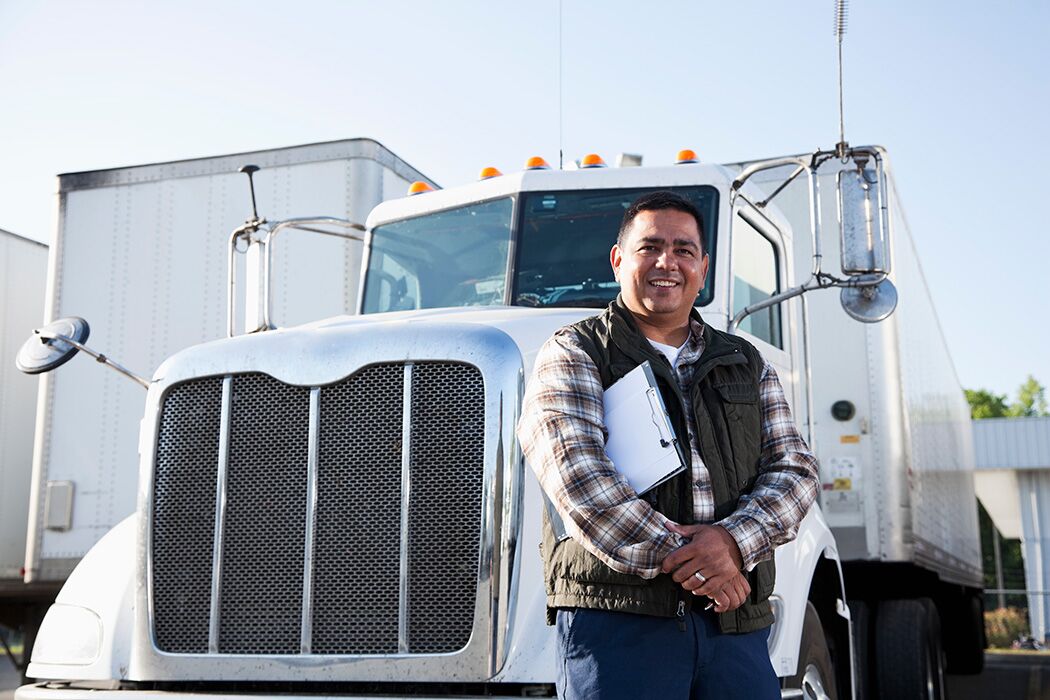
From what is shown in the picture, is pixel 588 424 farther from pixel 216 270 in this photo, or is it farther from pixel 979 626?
pixel 979 626

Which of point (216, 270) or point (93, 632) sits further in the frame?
point (216, 270)

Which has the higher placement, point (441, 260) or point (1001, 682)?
point (441, 260)

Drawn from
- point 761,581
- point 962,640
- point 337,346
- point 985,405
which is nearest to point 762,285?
point 337,346

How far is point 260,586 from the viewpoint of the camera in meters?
3.64

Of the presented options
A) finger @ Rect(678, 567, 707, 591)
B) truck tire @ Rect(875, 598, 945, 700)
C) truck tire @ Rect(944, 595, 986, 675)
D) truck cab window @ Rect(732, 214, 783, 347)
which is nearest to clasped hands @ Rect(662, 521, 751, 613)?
finger @ Rect(678, 567, 707, 591)

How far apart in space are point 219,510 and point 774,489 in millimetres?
1941

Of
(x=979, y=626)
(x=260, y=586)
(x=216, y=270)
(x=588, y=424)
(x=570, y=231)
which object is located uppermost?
(x=216, y=270)

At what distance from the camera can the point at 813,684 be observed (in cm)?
392

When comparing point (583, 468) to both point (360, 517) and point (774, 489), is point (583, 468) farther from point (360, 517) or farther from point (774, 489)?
point (360, 517)

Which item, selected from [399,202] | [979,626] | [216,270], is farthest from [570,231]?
[979,626]

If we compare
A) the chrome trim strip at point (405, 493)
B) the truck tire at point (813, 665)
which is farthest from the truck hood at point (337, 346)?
the truck tire at point (813, 665)

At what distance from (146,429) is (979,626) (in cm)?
1077

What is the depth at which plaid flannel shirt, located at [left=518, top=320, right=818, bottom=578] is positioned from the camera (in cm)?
225

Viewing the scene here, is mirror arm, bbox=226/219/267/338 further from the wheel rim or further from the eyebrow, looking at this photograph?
the eyebrow
